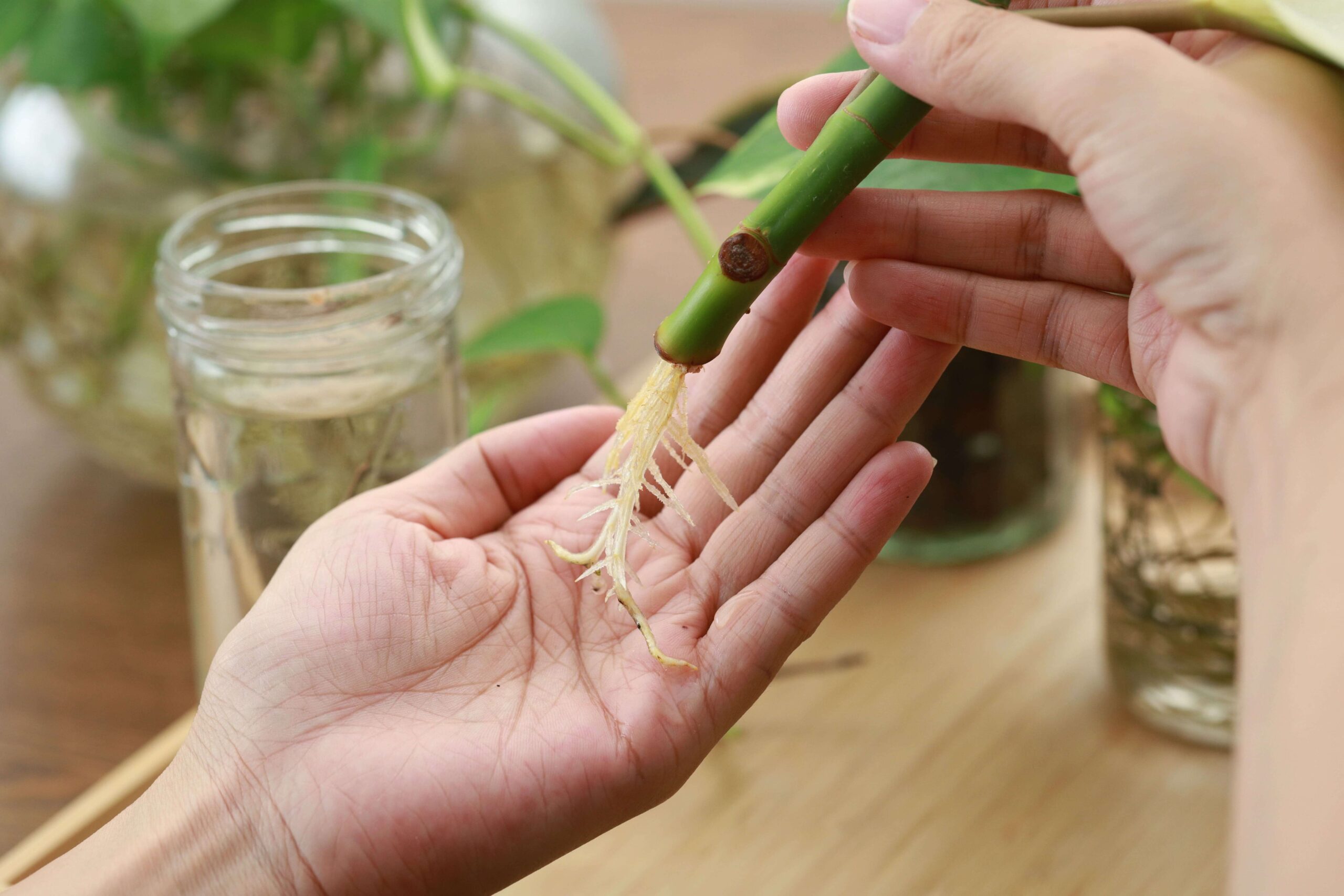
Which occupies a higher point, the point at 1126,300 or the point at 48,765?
the point at 1126,300

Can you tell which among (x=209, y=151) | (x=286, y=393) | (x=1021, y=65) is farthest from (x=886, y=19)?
(x=209, y=151)

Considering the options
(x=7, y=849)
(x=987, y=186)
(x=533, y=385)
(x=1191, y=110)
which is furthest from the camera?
(x=533, y=385)

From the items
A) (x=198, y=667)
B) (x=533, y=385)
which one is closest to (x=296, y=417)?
(x=198, y=667)

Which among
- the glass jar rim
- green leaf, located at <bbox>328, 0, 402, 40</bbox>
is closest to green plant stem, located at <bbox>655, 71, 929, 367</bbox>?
the glass jar rim

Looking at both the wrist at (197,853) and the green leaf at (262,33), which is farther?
the green leaf at (262,33)

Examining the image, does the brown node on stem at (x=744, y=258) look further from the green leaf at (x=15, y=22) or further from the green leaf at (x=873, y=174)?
the green leaf at (x=15, y=22)

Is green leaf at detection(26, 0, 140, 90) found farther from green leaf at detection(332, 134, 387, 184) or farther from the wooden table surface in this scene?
the wooden table surface

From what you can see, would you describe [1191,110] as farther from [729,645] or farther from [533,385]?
[533,385]

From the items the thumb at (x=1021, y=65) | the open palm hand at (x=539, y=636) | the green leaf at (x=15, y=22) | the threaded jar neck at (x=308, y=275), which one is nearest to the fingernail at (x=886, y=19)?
the thumb at (x=1021, y=65)
